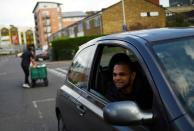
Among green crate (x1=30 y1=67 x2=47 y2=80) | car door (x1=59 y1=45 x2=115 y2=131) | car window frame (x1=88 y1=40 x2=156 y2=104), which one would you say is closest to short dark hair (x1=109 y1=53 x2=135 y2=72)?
car window frame (x1=88 y1=40 x2=156 y2=104)

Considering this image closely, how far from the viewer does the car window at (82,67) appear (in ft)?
15.3

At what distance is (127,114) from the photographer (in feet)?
9.70

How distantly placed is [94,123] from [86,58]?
1051mm

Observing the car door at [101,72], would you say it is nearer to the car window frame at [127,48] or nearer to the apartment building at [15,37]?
the car window frame at [127,48]

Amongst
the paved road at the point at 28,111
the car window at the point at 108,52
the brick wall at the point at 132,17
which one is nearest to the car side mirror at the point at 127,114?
the car window at the point at 108,52

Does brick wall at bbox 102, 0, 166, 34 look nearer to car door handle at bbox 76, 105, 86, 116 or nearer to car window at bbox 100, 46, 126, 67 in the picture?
car window at bbox 100, 46, 126, 67

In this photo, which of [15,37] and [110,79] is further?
[15,37]

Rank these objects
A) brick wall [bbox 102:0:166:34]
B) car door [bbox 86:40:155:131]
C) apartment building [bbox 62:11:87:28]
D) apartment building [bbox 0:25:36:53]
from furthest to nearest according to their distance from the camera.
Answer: apartment building [bbox 0:25:36:53] < apartment building [bbox 62:11:87:28] < brick wall [bbox 102:0:166:34] < car door [bbox 86:40:155:131]

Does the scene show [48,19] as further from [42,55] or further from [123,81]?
[123,81]

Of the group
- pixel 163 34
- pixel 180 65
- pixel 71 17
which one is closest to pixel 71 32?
pixel 71 17

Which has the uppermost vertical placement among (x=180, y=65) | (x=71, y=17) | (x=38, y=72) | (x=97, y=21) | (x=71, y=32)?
(x=71, y=17)

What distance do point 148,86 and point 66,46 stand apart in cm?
5233

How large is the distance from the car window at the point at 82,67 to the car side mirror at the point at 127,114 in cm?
160

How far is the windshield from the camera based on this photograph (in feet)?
9.95
